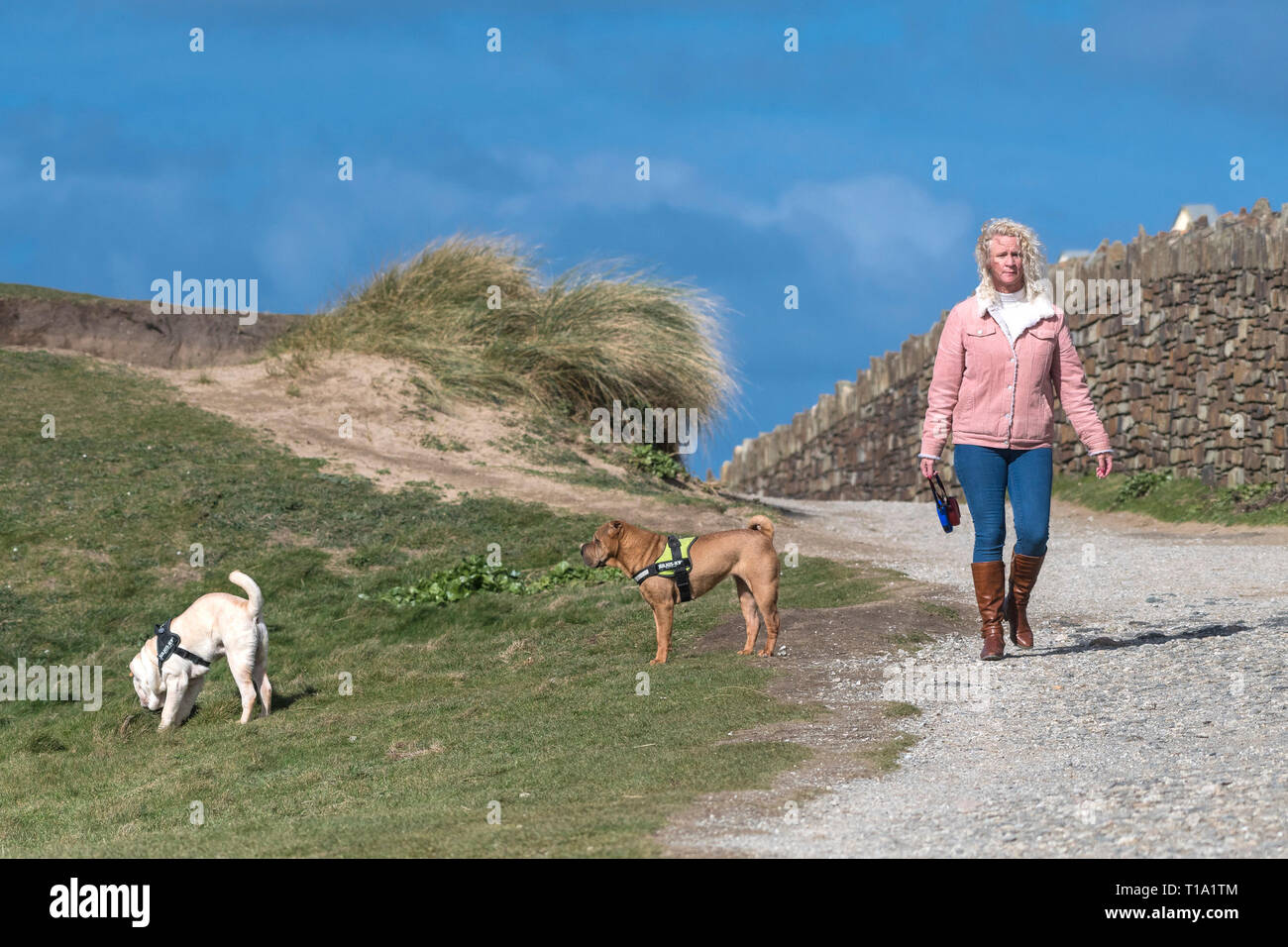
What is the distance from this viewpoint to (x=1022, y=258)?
8.81m

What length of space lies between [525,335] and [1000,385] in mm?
14606

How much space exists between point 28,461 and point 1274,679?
1429 cm

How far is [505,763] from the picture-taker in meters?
7.57

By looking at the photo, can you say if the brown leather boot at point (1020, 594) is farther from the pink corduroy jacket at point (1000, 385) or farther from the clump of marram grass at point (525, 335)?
the clump of marram grass at point (525, 335)

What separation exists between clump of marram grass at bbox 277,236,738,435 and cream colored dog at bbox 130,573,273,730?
1107cm

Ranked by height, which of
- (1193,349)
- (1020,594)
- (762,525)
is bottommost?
(1020,594)

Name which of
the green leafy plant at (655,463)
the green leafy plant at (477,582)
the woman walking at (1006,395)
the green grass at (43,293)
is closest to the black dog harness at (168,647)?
the green leafy plant at (477,582)

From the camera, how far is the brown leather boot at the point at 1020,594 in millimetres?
8945

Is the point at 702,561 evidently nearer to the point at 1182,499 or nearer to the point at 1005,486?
the point at 1005,486

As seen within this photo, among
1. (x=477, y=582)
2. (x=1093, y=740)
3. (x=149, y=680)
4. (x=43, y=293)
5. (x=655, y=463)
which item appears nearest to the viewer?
(x=1093, y=740)

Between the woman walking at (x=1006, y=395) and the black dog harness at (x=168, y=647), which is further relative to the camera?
the black dog harness at (x=168, y=647)

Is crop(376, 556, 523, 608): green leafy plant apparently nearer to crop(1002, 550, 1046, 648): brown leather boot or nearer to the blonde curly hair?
crop(1002, 550, 1046, 648): brown leather boot

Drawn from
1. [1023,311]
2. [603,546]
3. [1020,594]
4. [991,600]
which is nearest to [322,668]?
[603,546]

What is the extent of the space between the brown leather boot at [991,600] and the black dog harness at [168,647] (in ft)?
17.3
